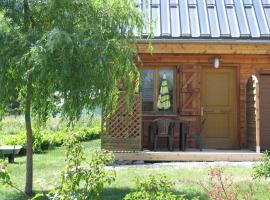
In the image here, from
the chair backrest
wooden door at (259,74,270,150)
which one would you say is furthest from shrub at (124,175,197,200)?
wooden door at (259,74,270,150)

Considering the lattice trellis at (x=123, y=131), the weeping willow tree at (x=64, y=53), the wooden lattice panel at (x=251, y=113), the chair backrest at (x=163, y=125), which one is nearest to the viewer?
the weeping willow tree at (x=64, y=53)

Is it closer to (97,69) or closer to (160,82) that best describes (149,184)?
(97,69)

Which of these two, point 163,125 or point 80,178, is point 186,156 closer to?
point 163,125

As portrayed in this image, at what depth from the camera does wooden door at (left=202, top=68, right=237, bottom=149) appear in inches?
497

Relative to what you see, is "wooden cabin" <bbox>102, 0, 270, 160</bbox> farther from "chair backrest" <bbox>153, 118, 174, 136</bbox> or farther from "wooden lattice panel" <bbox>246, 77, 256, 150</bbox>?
"chair backrest" <bbox>153, 118, 174, 136</bbox>

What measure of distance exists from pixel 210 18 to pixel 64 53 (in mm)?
6977

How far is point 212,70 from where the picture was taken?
12680 mm

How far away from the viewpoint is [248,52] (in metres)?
11.8

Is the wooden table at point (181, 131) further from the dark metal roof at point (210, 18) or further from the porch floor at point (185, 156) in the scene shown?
the dark metal roof at point (210, 18)

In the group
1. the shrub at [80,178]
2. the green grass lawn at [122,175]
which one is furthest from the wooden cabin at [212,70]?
the shrub at [80,178]

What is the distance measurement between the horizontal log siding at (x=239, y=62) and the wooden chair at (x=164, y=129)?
1.58m

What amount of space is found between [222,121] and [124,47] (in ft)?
19.8

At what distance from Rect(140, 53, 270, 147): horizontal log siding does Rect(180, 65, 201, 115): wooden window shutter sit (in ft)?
0.76

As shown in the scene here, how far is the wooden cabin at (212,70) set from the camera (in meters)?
11.8
